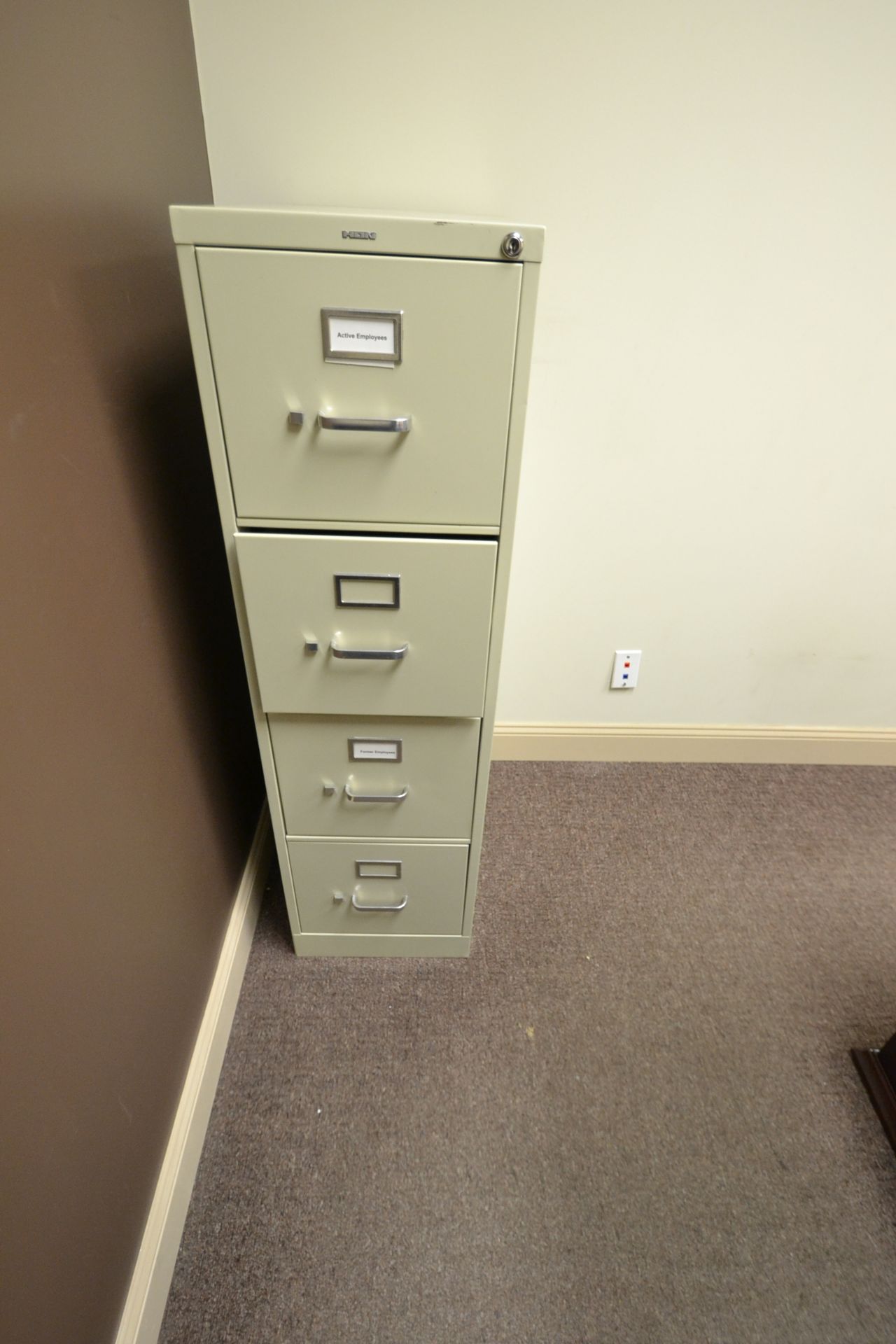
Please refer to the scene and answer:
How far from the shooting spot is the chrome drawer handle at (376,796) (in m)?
1.03

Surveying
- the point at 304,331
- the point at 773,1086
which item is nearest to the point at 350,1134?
the point at 773,1086

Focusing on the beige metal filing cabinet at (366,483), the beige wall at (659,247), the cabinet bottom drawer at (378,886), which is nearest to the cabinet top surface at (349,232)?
the beige metal filing cabinet at (366,483)

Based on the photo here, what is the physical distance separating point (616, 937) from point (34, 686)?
3.81ft

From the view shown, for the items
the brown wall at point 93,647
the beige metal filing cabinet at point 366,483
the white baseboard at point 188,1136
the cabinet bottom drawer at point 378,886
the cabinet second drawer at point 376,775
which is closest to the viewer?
the brown wall at point 93,647

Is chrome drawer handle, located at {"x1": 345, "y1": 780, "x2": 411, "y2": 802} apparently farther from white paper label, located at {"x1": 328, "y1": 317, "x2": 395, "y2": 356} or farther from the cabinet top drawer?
white paper label, located at {"x1": 328, "y1": 317, "x2": 395, "y2": 356}

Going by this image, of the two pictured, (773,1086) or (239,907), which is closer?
(773,1086)

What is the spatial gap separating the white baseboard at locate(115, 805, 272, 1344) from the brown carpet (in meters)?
0.03

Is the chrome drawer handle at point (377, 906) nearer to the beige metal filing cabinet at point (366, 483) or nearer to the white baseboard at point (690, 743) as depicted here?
the beige metal filing cabinet at point (366, 483)

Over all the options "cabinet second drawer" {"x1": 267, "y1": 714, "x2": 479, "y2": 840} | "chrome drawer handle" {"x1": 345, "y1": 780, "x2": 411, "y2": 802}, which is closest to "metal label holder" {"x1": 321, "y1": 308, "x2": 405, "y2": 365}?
"cabinet second drawer" {"x1": 267, "y1": 714, "x2": 479, "y2": 840}

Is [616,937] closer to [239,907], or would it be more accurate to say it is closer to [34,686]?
[239,907]

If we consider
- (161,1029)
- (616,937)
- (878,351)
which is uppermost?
(878,351)

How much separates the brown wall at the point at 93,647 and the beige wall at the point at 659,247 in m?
0.24

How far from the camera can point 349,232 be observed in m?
0.66

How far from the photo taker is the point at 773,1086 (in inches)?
43.7
